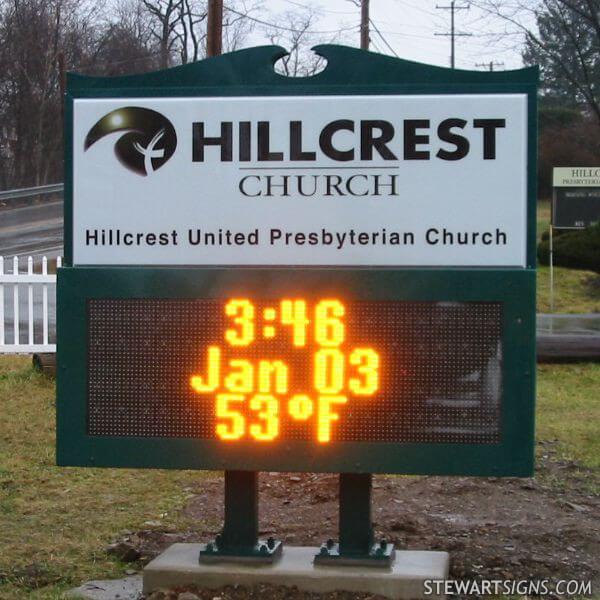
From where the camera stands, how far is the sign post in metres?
5.22

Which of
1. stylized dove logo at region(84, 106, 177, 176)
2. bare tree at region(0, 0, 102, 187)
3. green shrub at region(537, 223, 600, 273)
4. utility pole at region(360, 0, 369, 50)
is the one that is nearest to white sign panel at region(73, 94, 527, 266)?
stylized dove logo at region(84, 106, 177, 176)

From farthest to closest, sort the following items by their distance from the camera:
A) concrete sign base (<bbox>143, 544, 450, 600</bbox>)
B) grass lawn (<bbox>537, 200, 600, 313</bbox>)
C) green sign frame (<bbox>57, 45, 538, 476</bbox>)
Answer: grass lawn (<bbox>537, 200, 600, 313</bbox>)
concrete sign base (<bbox>143, 544, 450, 600</bbox>)
green sign frame (<bbox>57, 45, 538, 476</bbox>)

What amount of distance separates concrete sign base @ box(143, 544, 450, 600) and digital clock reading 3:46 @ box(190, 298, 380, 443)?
0.78m

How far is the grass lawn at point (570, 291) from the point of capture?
1043 inches

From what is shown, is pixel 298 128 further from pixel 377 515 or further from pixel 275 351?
pixel 377 515

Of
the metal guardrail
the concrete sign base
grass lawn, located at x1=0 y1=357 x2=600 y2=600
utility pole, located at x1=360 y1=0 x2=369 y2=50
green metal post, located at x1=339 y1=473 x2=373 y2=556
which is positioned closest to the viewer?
the concrete sign base

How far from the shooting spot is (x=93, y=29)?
57688 mm

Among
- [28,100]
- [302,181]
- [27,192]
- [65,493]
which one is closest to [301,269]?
[302,181]

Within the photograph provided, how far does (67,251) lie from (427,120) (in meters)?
1.76

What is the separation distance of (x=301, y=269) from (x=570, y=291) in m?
24.3

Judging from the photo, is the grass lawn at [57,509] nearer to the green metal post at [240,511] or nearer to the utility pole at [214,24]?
the green metal post at [240,511]

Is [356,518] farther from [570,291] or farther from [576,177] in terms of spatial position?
[576,177]

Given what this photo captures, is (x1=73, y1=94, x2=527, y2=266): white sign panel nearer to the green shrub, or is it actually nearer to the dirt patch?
the dirt patch

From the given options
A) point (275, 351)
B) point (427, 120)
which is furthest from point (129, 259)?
point (427, 120)
